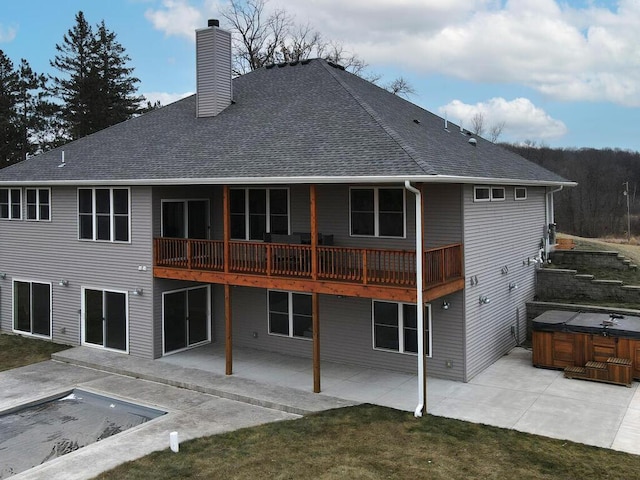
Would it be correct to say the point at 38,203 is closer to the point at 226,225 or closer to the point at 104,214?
the point at 104,214

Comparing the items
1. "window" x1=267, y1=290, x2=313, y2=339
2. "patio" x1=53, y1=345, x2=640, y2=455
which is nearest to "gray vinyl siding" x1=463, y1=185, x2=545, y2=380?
"patio" x1=53, y1=345, x2=640, y2=455

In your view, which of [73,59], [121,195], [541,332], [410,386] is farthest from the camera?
[73,59]

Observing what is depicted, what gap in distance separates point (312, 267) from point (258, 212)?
12.0 ft

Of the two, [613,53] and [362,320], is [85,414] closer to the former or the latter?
[362,320]

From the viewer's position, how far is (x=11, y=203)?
18.1 metres

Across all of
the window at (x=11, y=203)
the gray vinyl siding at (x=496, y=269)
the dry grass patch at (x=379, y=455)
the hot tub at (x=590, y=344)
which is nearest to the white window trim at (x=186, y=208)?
the window at (x=11, y=203)

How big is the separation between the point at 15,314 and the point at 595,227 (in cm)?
5565

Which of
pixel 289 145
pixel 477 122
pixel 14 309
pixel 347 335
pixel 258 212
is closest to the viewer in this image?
pixel 289 145

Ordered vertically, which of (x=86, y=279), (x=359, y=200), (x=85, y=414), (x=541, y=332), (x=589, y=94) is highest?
(x=589, y=94)

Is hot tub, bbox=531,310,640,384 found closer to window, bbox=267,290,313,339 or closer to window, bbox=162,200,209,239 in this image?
window, bbox=267,290,313,339

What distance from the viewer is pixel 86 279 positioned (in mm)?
16203

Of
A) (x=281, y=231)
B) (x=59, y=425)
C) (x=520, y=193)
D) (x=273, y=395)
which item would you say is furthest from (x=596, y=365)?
(x=59, y=425)

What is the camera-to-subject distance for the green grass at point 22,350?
1519 centimetres

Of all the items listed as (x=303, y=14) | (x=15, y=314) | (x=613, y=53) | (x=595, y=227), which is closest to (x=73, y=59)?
(x=303, y=14)
